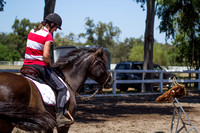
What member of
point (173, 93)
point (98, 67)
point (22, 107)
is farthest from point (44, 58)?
point (173, 93)

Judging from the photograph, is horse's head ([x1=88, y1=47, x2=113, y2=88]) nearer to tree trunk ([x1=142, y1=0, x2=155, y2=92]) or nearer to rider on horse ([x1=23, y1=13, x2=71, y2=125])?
rider on horse ([x1=23, y1=13, x2=71, y2=125])

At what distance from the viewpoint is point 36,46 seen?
13.6ft

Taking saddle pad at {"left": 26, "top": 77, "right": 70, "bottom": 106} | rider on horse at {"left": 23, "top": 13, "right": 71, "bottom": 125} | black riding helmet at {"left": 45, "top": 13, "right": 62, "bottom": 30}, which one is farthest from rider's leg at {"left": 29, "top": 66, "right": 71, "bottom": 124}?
black riding helmet at {"left": 45, "top": 13, "right": 62, "bottom": 30}

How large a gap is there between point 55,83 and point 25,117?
1.03 meters

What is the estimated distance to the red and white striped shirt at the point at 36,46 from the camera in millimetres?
4133

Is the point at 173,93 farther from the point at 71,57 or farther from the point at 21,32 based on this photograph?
the point at 21,32

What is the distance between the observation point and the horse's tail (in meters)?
3.23

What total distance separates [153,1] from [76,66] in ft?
42.2

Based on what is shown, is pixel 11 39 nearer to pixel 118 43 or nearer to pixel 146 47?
pixel 118 43

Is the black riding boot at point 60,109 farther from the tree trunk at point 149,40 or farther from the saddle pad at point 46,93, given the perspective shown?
the tree trunk at point 149,40

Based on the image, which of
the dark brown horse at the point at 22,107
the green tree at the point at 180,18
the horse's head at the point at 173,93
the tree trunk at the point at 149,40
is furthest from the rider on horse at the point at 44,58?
the green tree at the point at 180,18

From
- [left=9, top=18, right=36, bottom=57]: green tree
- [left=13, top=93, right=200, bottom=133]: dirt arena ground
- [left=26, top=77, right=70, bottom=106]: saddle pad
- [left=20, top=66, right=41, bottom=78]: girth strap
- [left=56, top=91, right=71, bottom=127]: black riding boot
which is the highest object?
[left=9, top=18, right=36, bottom=57]: green tree

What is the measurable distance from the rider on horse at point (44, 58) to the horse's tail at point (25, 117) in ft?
2.57

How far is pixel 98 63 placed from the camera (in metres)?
5.51
